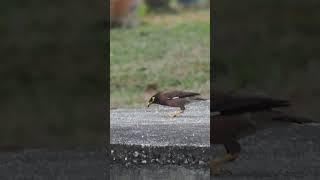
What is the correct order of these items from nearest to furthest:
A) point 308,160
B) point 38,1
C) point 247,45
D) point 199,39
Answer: point 308,160 → point 247,45 → point 38,1 → point 199,39

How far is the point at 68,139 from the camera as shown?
2.96 metres

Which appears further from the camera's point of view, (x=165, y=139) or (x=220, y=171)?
(x=165, y=139)

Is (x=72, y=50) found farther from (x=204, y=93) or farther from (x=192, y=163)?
(x=192, y=163)

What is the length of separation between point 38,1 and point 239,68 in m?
1.04

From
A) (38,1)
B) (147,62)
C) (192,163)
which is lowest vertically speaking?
(192,163)

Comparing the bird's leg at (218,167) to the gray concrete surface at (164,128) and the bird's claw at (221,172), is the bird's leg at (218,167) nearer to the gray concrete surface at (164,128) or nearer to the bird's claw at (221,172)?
the bird's claw at (221,172)

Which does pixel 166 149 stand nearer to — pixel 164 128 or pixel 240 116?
pixel 164 128

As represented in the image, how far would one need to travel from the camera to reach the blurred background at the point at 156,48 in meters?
3.59

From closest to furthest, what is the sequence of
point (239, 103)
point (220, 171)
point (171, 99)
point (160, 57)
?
point (239, 103) → point (220, 171) → point (171, 99) → point (160, 57)

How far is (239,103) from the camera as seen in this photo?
2.10 meters

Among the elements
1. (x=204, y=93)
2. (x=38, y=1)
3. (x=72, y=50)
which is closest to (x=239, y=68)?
(x=204, y=93)

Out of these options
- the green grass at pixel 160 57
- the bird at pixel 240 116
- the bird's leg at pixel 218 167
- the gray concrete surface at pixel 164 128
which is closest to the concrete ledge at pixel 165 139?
the gray concrete surface at pixel 164 128

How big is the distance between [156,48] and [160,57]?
2.9 inches

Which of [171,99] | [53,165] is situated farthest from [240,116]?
[53,165]
